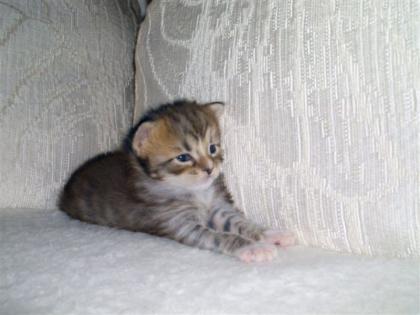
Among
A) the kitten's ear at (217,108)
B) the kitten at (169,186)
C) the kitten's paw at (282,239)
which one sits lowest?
the kitten's paw at (282,239)

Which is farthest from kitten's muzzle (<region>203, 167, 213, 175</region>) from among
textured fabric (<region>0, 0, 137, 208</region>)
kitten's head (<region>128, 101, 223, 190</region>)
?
textured fabric (<region>0, 0, 137, 208</region>)

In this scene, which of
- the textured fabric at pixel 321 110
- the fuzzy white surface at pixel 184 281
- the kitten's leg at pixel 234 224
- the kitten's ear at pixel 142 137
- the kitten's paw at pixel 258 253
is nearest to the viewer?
the fuzzy white surface at pixel 184 281

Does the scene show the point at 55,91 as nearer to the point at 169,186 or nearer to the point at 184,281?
the point at 169,186

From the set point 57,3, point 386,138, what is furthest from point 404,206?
point 57,3

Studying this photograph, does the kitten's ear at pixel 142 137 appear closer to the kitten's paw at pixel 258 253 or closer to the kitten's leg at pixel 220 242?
the kitten's leg at pixel 220 242

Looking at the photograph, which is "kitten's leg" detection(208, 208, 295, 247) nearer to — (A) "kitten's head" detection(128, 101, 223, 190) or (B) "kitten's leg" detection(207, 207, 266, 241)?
(B) "kitten's leg" detection(207, 207, 266, 241)

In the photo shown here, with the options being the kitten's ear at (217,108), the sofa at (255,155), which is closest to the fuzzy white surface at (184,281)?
the sofa at (255,155)

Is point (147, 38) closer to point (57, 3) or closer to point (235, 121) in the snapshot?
point (57, 3)

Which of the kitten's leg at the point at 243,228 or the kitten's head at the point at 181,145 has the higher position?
the kitten's head at the point at 181,145
